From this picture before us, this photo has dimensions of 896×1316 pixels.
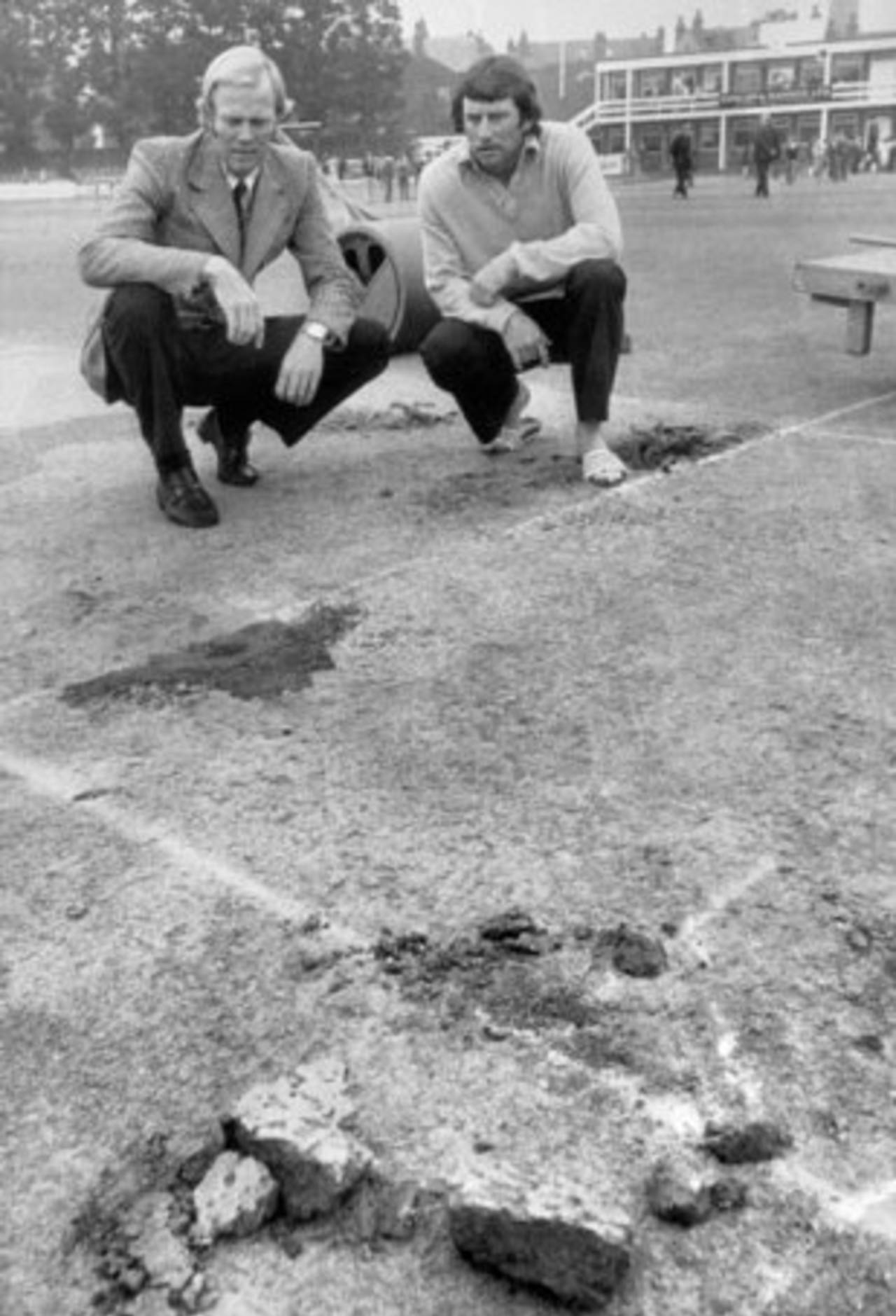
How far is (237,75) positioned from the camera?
392 cm

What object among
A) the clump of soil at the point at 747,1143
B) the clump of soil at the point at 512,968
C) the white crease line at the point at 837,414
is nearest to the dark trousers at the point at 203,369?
the white crease line at the point at 837,414

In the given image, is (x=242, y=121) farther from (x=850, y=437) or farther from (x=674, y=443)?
(x=850, y=437)

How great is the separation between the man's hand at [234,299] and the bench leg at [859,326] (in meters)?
2.75

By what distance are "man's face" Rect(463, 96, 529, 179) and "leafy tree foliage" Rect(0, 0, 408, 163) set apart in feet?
255

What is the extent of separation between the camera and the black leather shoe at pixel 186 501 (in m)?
4.08

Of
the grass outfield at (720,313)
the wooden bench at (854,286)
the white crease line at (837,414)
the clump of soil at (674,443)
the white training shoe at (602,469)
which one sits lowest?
the grass outfield at (720,313)

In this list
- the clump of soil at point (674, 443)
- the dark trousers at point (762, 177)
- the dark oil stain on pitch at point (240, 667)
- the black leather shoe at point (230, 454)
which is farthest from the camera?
the dark trousers at point (762, 177)

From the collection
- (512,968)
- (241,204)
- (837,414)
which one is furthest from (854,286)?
(512,968)

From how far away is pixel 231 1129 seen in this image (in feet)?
5.37

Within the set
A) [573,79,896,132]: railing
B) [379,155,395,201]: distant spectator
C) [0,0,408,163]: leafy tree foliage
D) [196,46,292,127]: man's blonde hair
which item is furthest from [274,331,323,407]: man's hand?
[573,79,896,132]: railing

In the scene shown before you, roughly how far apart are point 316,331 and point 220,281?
0.36 metres

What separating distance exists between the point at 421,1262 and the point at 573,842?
35.5 inches

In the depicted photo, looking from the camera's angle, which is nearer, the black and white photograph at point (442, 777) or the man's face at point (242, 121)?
the black and white photograph at point (442, 777)

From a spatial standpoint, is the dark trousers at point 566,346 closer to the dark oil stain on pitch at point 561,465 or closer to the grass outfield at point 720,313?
the dark oil stain on pitch at point 561,465
